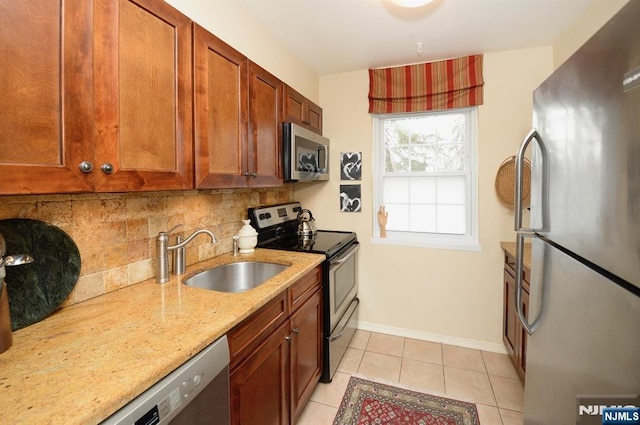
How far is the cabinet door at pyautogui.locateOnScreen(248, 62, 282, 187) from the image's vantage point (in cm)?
169

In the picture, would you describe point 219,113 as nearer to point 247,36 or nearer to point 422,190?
point 247,36

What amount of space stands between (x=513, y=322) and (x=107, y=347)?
2.44m

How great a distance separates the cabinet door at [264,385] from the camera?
1.10 meters

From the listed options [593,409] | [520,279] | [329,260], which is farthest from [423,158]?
[593,409]

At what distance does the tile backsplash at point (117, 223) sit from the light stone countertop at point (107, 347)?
0.09 metres

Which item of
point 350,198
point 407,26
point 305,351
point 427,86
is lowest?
point 305,351

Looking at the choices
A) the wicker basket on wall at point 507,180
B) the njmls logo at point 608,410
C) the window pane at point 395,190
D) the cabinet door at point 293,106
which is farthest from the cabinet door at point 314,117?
the njmls logo at point 608,410

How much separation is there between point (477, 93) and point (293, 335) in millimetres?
2367

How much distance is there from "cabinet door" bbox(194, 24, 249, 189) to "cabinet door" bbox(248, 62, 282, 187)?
0.07 meters

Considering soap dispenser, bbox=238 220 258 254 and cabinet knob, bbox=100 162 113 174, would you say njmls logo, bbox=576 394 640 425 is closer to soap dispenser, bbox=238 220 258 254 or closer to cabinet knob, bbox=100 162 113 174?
cabinet knob, bbox=100 162 113 174

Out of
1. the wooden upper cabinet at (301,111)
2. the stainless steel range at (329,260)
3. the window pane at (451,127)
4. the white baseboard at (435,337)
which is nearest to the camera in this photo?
the stainless steel range at (329,260)

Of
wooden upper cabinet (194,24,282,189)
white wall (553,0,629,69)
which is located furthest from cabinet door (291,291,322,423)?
white wall (553,0,629,69)

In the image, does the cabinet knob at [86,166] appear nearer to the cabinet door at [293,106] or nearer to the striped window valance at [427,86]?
the cabinet door at [293,106]

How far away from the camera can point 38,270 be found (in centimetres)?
102
